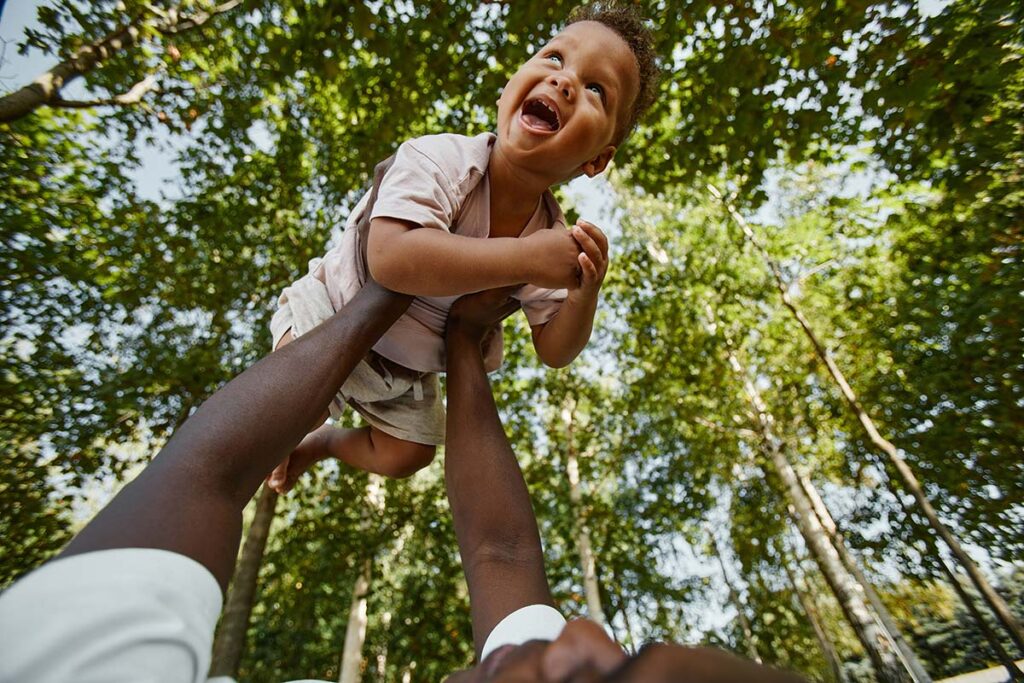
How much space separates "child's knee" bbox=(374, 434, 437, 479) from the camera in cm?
162

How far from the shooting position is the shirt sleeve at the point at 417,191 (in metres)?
1.13

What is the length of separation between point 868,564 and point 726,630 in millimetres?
6502

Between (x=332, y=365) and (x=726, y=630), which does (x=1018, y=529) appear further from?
(x=726, y=630)

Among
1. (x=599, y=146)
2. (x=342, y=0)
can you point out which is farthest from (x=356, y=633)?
(x=599, y=146)

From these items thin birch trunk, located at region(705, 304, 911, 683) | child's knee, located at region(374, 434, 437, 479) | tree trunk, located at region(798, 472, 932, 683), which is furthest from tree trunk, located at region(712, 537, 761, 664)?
child's knee, located at region(374, 434, 437, 479)

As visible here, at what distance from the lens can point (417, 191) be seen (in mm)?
1176

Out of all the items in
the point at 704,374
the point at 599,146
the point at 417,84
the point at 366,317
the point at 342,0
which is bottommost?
the point at 366,317

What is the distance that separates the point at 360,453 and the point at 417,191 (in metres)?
0.88

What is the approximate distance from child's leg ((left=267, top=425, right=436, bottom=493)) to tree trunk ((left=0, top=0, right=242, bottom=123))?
3.84 meters

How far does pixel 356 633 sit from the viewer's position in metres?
8.27

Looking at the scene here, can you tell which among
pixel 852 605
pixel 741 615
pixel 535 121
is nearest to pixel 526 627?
pixel 535 121

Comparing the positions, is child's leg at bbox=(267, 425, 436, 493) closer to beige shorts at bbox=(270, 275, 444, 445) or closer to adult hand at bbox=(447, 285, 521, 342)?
beige shorts at bbox=(270, 275, 444, 445)

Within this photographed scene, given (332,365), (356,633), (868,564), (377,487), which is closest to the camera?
(332,365)

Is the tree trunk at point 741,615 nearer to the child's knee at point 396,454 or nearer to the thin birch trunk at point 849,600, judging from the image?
the thin birch trunk at point 849,600
